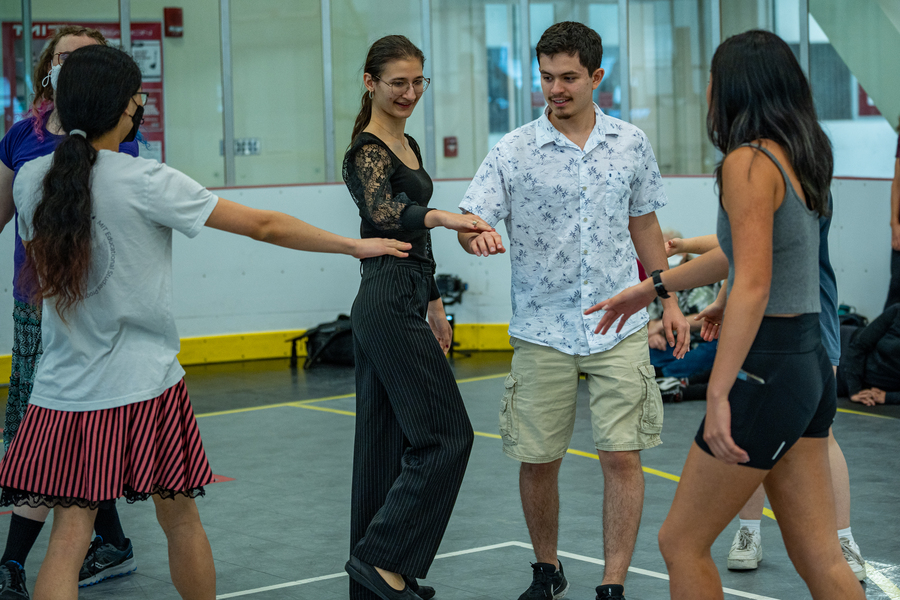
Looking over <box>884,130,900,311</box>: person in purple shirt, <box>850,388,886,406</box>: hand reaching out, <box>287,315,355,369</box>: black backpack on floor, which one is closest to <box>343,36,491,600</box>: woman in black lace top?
<box>850,388,886,406</box>: hand reaching out

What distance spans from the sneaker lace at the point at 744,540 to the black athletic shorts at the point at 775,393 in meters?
1.50

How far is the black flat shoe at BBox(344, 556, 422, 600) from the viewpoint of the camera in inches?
122

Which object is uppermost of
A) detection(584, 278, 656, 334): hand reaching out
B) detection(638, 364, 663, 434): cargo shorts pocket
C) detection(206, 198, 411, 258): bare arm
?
detection(206, 198, 411, 258): bare arm

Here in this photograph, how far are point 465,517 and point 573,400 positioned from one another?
121cm

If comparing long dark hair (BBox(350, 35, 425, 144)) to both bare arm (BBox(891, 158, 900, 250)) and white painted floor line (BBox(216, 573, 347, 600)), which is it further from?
bare arm (BBox(891, 158, 900, 250))

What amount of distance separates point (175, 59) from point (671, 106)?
5254 millimetres

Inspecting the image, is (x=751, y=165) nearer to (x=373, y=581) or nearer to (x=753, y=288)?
(x=753, y=288)

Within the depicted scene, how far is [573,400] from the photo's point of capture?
3.41 meters

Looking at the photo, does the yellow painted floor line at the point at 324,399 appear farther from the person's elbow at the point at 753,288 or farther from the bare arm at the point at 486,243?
the person's elbow at the point at 753,288

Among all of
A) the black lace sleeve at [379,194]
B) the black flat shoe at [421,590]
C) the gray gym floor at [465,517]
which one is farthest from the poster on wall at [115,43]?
the black flat shoe at [421,590]

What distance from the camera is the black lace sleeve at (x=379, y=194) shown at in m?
3.05

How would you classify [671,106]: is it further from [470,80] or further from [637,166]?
[637,166]

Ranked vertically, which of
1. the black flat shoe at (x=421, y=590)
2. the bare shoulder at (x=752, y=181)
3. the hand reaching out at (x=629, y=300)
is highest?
the bare shoulder at (x=752, y=181)

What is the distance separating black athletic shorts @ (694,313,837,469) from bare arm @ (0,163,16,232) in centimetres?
225
